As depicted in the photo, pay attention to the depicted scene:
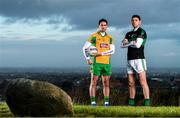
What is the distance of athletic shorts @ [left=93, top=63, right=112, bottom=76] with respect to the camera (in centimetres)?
1853

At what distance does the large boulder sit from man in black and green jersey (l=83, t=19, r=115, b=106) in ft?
8.76

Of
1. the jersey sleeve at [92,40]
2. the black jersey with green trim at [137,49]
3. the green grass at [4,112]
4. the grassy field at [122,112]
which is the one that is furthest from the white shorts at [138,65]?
the green grass at [4,112]

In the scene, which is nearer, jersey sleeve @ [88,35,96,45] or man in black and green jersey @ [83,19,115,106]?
man in black and green jersey @ [83,19,115,106]

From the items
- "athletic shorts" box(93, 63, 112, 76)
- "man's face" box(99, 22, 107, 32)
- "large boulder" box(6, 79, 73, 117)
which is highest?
"man's face" box(99, 22, 107, 32)

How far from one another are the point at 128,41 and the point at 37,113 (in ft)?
13.2

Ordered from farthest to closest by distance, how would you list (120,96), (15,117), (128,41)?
1. (120,96)
2. (128,41)
3. (15,117)

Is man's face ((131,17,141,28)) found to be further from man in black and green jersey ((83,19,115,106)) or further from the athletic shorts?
the athletic shorts

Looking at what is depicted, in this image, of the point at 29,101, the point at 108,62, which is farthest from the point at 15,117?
the point at 108,62

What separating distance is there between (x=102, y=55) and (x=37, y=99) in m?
3.50

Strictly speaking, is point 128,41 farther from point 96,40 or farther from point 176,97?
point 176,97

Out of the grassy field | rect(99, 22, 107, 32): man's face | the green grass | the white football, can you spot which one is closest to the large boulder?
the green grass

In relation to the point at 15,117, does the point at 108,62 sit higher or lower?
→ higher

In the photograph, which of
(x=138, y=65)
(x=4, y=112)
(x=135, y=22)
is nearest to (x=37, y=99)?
(x=4, y=112)

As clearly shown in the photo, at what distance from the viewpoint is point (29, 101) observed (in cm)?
1584
